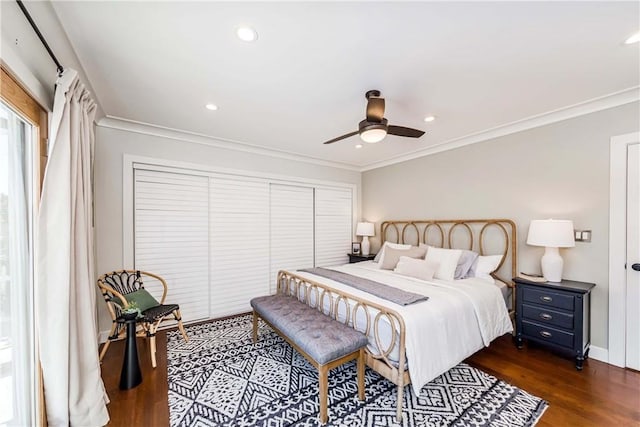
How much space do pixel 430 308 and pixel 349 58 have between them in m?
2.07

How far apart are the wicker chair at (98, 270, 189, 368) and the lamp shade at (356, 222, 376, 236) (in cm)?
331

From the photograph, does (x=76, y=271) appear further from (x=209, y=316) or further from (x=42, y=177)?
(x=209, y=316)

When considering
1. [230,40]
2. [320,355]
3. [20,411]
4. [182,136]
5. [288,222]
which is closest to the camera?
[20,411]

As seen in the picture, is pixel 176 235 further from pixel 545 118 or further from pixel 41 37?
pixel 545 118

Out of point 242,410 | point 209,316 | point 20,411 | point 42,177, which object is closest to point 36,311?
Result: point 20,411

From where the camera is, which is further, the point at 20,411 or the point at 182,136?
the point at 182,136

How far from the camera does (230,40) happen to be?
1.73 meters

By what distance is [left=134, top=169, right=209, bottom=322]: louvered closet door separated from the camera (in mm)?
3338

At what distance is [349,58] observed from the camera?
75.3 inches

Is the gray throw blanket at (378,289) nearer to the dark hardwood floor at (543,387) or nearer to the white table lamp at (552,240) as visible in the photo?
the dark hardwood floor at (543,387)

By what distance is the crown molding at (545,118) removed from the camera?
2484mm

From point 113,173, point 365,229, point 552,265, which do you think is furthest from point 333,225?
point 113,173

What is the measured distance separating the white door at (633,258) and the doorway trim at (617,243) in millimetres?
26

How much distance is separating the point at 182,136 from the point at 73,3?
7.09ft
